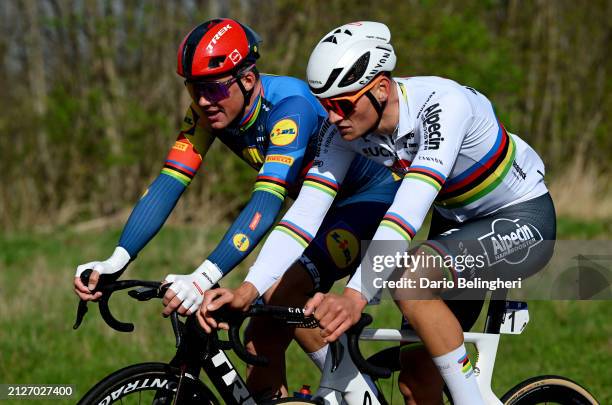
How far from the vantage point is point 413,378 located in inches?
166

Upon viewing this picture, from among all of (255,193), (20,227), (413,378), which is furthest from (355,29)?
(20,227)

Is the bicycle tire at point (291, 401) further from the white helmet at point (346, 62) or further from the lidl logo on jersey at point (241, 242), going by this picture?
the white helmet at point (346, 62)

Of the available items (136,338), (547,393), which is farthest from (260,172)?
(136,338)

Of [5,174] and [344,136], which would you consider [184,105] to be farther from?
[344,136]

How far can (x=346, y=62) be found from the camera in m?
3.84

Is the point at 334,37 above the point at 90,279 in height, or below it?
above

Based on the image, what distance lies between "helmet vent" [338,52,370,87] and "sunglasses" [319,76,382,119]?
61 mm

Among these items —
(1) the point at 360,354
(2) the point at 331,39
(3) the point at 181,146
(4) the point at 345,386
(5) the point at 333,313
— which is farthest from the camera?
(3) the point at 181,146

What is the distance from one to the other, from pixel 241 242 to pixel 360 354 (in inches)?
29.5

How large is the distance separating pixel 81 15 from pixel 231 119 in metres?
12.7

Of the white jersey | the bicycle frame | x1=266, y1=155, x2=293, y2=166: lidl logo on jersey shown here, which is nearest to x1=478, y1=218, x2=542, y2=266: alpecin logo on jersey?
the white jersey

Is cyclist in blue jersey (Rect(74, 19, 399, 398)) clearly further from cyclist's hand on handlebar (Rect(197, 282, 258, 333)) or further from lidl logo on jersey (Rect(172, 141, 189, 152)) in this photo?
cyclist's hand on handlebar (Rect(197, 282, 258, 333))

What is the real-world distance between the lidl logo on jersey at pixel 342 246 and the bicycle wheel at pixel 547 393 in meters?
0.98

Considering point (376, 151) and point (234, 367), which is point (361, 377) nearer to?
point (234, 367)
